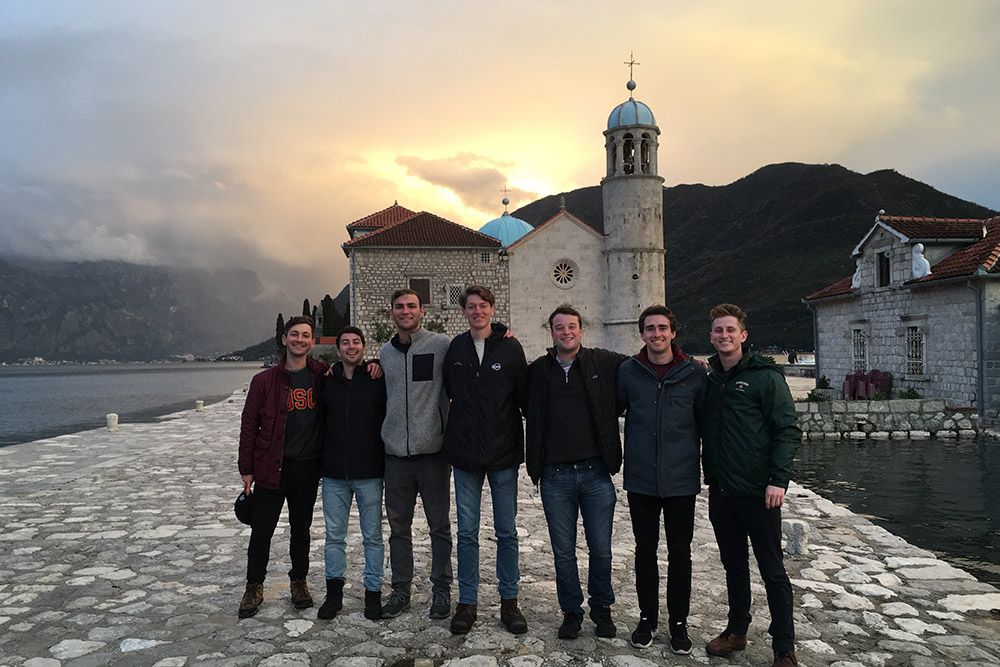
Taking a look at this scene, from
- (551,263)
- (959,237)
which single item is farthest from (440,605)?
(551,263)

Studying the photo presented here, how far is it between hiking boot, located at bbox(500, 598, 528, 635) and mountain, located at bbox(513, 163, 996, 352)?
4952 cm

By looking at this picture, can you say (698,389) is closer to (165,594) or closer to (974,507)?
(165,594)

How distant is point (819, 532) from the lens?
6844 mm

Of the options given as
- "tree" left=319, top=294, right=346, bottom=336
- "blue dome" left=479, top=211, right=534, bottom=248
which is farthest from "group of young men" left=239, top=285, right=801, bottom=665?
"tree" left=319, top=294, right=346, bottom=336

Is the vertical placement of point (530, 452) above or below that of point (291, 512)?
above

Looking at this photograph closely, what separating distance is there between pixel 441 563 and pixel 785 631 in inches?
86.1

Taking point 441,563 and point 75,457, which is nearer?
point 441,563

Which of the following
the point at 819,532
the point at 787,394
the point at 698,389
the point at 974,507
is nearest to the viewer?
the point at 787,394

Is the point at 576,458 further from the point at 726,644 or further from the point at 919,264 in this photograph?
the point at 919,264

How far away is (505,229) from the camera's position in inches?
1527

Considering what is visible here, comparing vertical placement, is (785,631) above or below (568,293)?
below

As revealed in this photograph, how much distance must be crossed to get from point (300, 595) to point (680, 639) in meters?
2.59

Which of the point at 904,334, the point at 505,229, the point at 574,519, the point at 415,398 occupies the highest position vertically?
the point at 505,229

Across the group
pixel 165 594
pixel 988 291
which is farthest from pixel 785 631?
pixel 988 291
